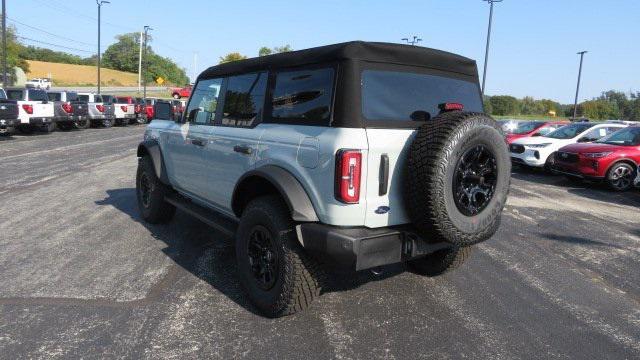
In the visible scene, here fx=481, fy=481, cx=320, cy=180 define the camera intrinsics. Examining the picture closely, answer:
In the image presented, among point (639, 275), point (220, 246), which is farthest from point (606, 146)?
point (220, 246)

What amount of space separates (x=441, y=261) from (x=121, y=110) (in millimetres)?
26405

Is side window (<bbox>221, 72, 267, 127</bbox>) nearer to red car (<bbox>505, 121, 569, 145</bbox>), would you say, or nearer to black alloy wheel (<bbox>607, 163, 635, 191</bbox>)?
black alloy wheel (<bbox>607, 163, 635, 191</bbox>)

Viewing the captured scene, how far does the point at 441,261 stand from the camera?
173 inches

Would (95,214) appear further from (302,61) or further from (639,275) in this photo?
(639,275)

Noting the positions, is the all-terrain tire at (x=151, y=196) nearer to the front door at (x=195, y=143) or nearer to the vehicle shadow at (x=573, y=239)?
the front door at (x=195, y=143)

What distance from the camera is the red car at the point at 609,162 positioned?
1062cm

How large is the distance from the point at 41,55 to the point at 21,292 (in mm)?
141945

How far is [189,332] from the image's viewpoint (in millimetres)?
3328

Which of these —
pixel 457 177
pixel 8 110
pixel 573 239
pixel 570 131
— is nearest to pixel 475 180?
pixel 457 177

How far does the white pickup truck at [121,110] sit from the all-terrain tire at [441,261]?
83.1ft

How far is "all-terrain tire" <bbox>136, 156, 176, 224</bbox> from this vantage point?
5.78 meters

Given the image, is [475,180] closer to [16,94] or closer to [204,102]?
[204,102]

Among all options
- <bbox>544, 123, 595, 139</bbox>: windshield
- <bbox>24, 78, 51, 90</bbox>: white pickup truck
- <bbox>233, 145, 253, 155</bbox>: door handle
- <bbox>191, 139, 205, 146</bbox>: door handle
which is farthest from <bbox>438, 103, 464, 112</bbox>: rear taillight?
<bbox>24, 78, 51, 90</bbox>: white pickup truck

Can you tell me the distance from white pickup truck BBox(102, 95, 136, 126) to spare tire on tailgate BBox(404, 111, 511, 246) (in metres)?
26.2
